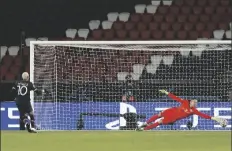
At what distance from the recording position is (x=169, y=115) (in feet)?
37.8

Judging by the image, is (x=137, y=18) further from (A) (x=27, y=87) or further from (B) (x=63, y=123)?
(A) (x=27, y=87)

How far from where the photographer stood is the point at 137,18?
54.6ft

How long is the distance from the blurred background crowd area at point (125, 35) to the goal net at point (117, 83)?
0.02 metres

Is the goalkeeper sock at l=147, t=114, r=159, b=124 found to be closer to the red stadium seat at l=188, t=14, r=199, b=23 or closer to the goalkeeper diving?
the goalkeeper diving

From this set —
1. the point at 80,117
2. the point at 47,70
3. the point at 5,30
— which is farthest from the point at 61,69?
the point at 5,30

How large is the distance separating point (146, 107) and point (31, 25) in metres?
5.96

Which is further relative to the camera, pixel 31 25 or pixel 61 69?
pixel 31 25

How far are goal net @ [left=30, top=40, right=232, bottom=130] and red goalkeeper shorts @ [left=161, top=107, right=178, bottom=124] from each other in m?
0.91

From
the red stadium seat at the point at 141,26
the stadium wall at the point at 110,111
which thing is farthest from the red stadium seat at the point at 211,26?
the stadium wall at the point at 110,111

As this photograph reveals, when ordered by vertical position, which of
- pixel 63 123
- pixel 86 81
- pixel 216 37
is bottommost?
pixel 63 123

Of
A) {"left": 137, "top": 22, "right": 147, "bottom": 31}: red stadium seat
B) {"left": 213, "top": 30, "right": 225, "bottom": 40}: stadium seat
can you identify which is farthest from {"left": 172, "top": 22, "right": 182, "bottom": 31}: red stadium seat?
{"left": 213, "top": 30, "right": 225, "bottom": 40}: stadium seat

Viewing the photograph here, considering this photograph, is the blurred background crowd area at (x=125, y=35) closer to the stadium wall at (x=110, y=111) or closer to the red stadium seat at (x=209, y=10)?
the red stadium seat at (x=209, y=10)

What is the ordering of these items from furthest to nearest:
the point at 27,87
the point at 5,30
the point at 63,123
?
the point at 5,30 < the point at 63,123 < the point at 27,87

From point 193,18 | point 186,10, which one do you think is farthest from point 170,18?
point 193,18
